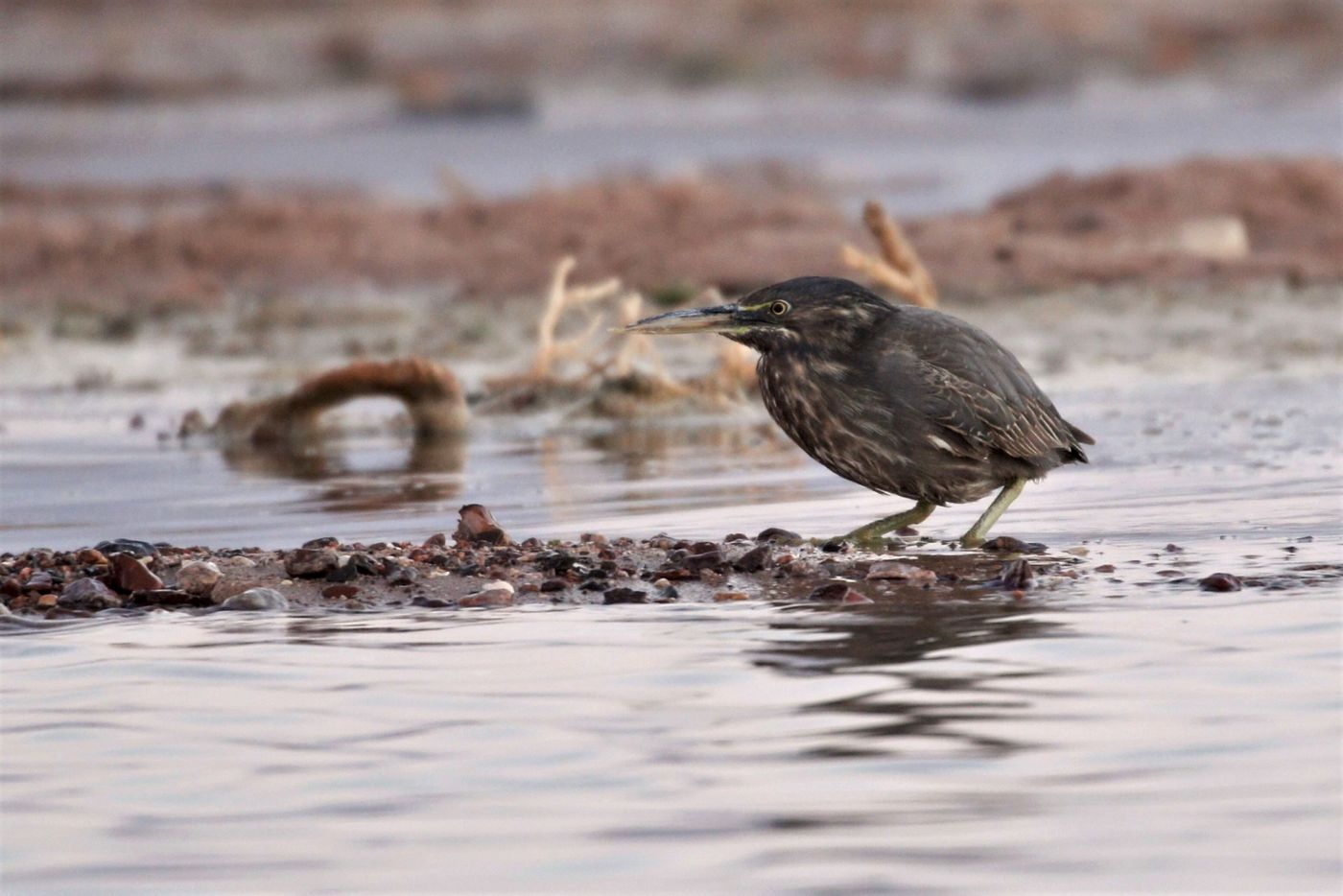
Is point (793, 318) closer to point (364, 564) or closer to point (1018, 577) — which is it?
point (1018, 577)

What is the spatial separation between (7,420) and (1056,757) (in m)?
9.67

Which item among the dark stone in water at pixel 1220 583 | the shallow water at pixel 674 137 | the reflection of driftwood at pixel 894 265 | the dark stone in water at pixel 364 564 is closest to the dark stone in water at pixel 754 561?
the dark stone in water at pixel 364 564

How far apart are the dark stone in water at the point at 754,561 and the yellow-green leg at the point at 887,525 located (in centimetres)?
60

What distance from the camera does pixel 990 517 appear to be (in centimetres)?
793

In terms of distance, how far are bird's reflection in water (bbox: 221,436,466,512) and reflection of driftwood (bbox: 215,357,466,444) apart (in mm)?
113

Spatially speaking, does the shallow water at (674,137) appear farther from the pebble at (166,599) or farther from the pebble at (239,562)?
the pebble at (166,599)

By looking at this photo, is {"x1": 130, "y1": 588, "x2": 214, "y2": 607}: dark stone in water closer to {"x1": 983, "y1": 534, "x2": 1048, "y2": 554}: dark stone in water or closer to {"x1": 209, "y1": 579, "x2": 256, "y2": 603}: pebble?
{"x1": 209, "y1": 579, "x2": 256, "y2": 603}: pebble

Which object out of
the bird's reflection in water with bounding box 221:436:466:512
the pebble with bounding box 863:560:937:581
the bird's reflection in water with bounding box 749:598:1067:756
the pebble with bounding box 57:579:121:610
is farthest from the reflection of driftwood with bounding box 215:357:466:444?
the bird's reflection in water with bounding box 749:598:1067:756

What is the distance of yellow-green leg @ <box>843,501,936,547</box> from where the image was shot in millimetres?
7848

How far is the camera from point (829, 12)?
1516 inches

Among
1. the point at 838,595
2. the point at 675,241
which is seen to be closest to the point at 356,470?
the point at 838,595

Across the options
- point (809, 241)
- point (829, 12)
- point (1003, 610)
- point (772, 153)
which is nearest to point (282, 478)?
point (1003, 610)

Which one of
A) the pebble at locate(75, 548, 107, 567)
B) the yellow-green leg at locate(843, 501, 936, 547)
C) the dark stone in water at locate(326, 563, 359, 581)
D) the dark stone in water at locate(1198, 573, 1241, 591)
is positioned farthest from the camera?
the yellow-green leg at locate(843, 501, 936, 547)

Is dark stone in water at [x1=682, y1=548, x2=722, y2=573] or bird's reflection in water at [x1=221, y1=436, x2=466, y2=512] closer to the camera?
dark stone in water at [x1=682, y1=548, x2=722, y2=573]
